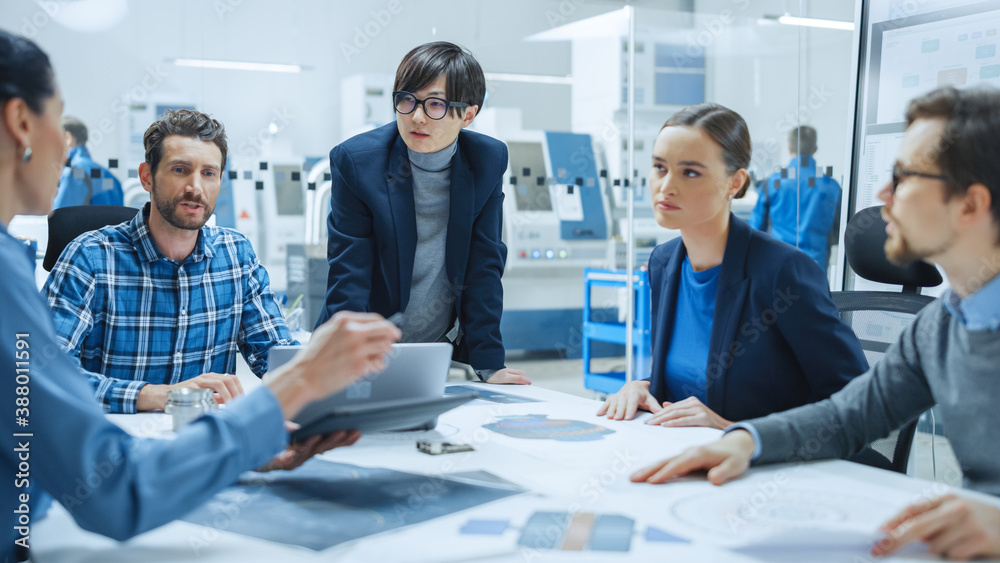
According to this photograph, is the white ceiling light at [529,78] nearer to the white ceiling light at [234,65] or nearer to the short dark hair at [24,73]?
the white ceiling light at [234,65]

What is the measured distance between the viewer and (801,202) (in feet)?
14.6

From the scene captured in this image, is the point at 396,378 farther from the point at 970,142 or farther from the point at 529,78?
the point at 529,78

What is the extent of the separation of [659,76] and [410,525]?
A: 5103mm

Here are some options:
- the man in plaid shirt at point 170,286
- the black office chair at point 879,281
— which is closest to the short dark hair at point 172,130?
the man in plaid shirt at point 170,286

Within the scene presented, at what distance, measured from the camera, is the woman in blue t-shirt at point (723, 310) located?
170cm

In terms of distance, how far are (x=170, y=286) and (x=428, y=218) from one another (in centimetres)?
70

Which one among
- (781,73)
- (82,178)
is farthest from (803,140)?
(82,178)

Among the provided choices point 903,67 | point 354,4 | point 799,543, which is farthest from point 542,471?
point 354,4

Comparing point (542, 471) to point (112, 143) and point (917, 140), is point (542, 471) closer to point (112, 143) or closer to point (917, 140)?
point (917, 140)

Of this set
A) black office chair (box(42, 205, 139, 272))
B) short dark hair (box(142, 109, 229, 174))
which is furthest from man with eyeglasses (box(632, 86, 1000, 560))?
black office chair (box(42, 205, 139, 272))

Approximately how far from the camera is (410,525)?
101 centimetres

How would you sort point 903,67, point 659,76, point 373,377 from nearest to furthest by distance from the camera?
point 373,377 < point 903,67 < point 659,76

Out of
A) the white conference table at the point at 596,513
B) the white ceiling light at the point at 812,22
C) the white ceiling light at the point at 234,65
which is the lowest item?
the white conference table at the point at 596,513

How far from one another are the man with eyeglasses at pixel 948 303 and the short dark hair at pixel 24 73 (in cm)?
94
